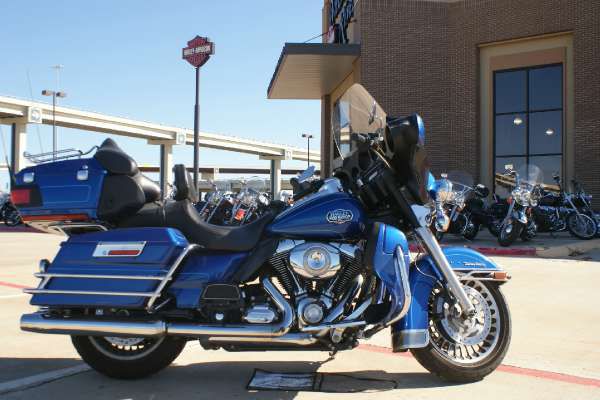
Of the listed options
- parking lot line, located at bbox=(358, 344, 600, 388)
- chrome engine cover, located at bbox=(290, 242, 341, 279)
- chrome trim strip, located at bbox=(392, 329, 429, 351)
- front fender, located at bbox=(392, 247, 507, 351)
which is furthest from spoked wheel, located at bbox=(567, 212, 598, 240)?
chrome engine cover, located at bbox=(290, 242, 341, 279)

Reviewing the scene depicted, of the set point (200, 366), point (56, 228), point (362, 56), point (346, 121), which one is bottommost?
point (200, 366)

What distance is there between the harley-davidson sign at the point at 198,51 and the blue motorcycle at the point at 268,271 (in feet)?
66.4

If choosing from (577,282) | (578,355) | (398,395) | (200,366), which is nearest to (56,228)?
(200,366)

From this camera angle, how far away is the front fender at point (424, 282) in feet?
12.5

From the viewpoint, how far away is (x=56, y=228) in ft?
13.1

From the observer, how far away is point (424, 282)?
3951 mm

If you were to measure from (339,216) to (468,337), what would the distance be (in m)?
1.22

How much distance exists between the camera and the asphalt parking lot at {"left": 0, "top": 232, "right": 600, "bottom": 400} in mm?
3854

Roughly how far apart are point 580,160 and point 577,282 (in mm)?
12336

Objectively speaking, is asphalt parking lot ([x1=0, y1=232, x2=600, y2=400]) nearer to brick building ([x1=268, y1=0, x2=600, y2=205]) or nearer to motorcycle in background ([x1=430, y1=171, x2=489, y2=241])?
motorcycle in background ([x1=430, y1=171, x2=489, y2=241])

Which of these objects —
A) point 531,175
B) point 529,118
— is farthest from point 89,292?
point 529,118

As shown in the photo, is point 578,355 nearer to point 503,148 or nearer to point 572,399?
point 572,399

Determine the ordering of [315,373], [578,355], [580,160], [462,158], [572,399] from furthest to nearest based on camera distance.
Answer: [462,158], [580,160], [578,355], [315,373], [572,399]

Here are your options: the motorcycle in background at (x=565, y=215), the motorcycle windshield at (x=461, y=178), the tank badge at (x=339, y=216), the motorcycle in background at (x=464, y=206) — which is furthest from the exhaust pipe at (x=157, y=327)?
the motorcycle in background at (x=565, y=215)
